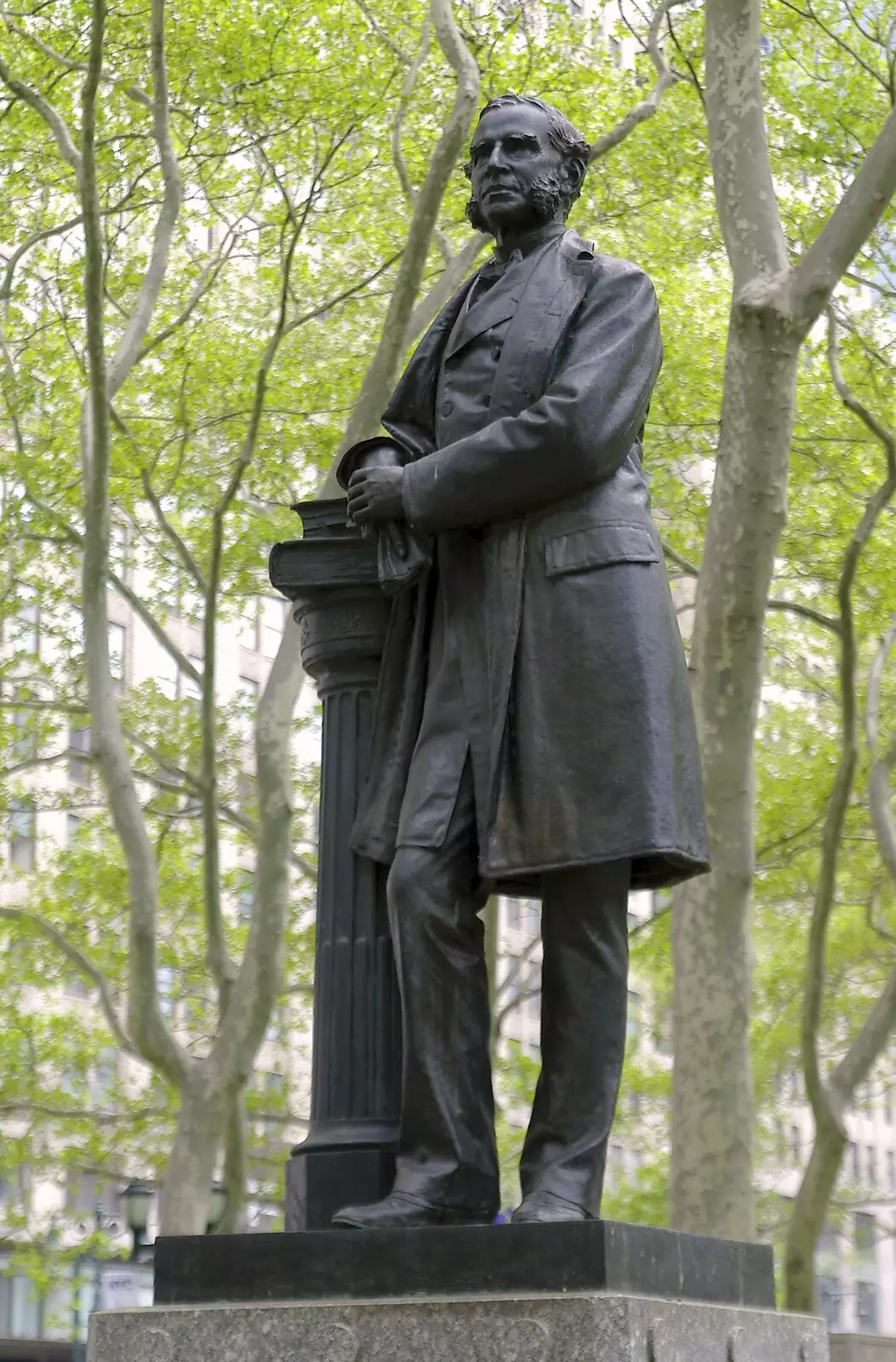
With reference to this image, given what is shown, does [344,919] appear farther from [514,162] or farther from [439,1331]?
[514,162]

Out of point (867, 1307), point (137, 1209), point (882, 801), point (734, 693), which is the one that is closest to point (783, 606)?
point (882, 801)

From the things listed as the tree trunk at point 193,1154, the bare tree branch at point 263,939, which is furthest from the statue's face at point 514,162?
the tree trunk at point 193,1154

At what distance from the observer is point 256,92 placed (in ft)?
51.4

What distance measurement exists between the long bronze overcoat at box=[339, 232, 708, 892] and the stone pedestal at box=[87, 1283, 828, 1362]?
95 cm

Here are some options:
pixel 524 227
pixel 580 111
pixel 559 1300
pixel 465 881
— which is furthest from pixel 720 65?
pixel 559 1300

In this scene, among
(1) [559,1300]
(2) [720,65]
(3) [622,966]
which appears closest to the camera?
(1) [559,1300]

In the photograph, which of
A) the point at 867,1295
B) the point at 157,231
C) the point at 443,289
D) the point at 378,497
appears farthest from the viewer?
the point at 867,1295

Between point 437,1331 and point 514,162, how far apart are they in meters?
2.67

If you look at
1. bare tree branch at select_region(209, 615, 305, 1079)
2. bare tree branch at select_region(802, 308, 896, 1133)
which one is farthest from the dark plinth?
bare tree branch at select_region(802, 308, 896, 1133)

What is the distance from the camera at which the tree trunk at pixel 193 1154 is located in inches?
531

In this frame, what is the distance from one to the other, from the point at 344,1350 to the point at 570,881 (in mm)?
1107

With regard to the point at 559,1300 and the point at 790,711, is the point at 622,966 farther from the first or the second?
the point at 790,711

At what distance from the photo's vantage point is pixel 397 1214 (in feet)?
13.9

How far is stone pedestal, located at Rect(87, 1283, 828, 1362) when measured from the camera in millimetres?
3803
